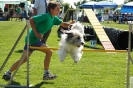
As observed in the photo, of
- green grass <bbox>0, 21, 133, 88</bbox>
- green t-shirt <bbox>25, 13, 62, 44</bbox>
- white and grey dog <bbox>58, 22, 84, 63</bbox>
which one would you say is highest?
green t-shirt <bbox>25, 13, 62, 44</bbox>

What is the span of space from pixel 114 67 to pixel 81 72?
1.16 metres

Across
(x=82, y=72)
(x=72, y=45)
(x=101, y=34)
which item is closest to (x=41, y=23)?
(x=72, y=45)

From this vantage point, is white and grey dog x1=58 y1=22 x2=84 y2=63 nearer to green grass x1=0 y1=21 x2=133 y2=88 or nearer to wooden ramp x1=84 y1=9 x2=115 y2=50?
green grass x1=0 y1=21 x2=133 y2=88

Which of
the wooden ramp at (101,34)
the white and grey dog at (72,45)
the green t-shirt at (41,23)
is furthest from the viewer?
the wooden ramp at (101,34)

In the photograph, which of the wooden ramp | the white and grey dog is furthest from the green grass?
the wooden ramp

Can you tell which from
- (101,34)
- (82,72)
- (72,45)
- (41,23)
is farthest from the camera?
(101,34)

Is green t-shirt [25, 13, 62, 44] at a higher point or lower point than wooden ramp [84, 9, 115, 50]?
higher

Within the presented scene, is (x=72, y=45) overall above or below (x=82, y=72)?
above

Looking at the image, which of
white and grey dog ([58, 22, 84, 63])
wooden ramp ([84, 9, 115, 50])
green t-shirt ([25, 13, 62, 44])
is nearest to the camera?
white and grey dog ([58, 22, 84, 63])

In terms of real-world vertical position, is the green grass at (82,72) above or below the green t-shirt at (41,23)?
below

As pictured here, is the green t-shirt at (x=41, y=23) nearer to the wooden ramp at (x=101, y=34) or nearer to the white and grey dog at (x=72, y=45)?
the white and grey dog at (x=72, y=45)

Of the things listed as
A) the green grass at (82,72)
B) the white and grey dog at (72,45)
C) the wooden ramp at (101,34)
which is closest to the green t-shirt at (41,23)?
the white and grey dog at (72,45)

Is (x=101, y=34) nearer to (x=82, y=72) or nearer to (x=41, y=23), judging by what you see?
(x=82, y=72)

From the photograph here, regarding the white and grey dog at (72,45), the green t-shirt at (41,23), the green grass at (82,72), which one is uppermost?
the green t-shirt at (41,23)
